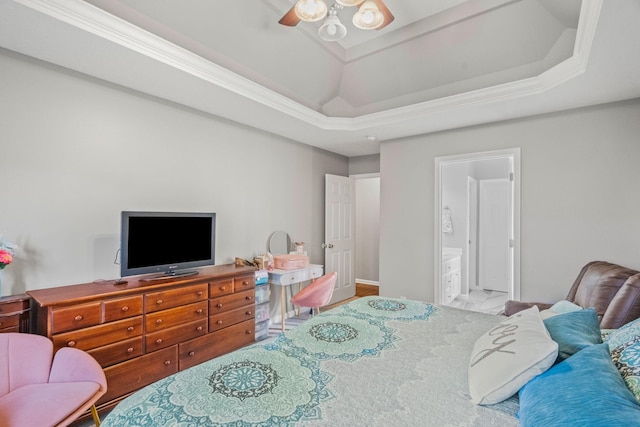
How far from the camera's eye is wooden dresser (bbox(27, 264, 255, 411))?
2037mm

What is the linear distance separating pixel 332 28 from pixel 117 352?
2.74 metres

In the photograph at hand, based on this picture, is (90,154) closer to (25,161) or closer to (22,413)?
(25,161)

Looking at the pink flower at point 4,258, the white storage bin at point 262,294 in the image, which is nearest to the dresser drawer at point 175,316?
the white storage bin at point 262,294

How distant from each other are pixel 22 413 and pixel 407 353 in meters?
1.90

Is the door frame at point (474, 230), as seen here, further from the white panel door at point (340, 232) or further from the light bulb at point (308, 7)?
the light bulb at point (308, 7)

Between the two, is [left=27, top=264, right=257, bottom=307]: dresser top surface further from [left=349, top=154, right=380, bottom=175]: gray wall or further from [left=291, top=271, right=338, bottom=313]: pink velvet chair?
[left=349, top=154, right=380, bottom=175]: gray wall

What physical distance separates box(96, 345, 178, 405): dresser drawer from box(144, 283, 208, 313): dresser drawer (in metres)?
0.36

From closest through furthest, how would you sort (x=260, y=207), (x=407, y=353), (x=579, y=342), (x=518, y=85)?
(x=579, y=342)
(x=407, y=353)
(x=518, y=85)
(x=260, y=207)

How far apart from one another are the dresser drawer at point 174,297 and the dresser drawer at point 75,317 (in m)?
0.33

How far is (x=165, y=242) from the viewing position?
276cm

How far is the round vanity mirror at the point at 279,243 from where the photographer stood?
4141 mm

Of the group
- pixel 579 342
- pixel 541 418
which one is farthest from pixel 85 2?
pixel 579 342

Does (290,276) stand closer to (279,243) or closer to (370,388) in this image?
(279,243)

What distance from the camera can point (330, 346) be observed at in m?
1.65
